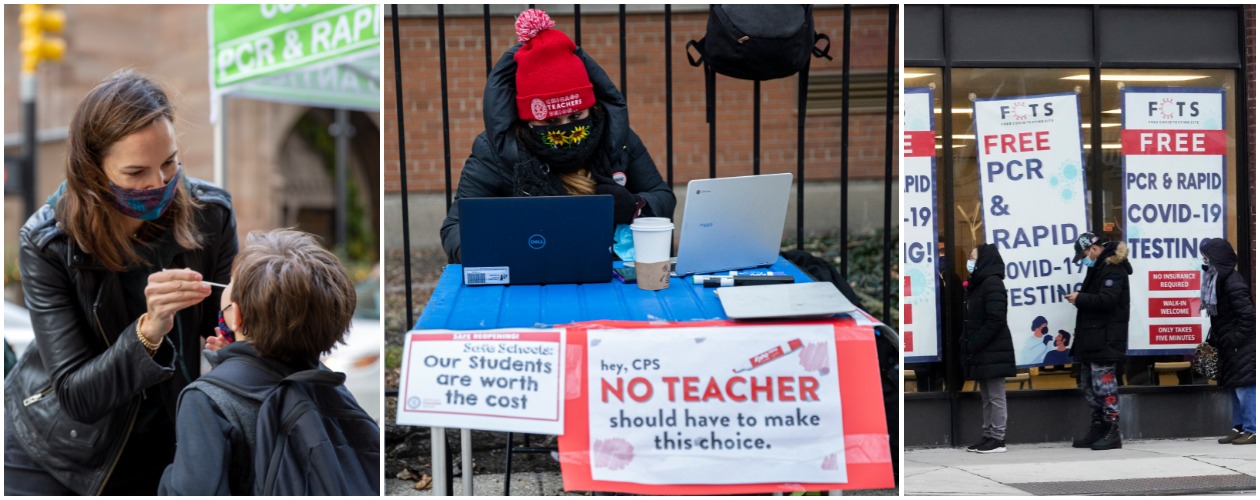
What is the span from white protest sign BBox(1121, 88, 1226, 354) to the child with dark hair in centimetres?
600

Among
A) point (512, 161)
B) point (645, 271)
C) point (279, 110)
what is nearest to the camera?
point (645, 271)

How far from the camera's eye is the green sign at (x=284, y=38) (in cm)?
500

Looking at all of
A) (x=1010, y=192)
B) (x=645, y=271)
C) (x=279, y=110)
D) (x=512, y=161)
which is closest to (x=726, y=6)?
(x=512, y=161)

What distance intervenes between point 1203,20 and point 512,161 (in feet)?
18.4

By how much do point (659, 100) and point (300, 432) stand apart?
6.52m

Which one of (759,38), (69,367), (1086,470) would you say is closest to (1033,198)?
(1086,470)

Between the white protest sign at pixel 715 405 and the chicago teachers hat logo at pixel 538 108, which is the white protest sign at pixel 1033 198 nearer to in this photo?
the chicago teachers hat logo at pixel 538 108

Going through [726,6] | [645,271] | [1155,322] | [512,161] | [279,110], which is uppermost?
[279,110]

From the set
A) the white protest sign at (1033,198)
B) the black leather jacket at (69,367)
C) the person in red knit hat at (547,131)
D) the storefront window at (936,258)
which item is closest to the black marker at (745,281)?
the person in red knit hat at (547,131)

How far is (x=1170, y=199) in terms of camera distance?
7109 mm

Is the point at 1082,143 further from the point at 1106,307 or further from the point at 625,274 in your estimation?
the point at 625,274

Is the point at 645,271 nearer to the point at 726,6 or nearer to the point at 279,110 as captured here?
the point at 726,6

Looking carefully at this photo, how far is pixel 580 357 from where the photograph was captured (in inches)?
104

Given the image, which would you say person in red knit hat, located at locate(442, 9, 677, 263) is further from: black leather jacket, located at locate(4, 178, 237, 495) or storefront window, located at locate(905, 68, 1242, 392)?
storefront window, located at locate(905, 68, 1242, 392)
